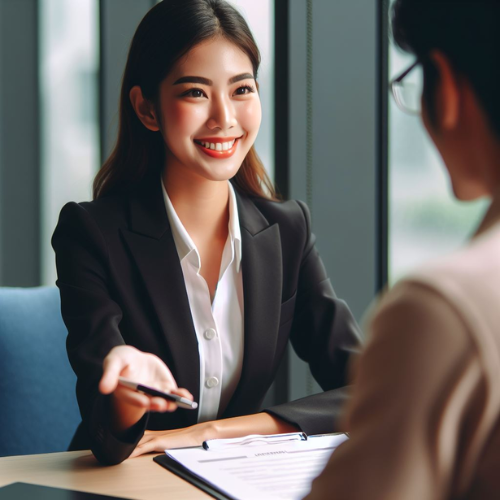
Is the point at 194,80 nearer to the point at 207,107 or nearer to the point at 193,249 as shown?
the point at 207,107

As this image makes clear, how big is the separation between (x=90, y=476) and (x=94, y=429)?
0.32 ft

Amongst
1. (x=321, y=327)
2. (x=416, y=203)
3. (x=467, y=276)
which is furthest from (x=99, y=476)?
(x=416, y=203)

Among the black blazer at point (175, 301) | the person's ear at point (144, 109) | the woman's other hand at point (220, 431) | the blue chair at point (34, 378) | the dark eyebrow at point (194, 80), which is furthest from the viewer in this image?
the blue chair at point (34, 378)

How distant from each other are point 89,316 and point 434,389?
1076 millimetres

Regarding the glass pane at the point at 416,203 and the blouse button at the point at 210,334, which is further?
the glass pane at the point at 416,203

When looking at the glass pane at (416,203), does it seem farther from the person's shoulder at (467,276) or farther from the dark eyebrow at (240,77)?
the person's shoulder at (467,276)

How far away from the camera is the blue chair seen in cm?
176

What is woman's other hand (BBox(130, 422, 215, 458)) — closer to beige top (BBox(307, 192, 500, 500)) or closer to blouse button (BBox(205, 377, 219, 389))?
blouse button (BBox(205, 377, 219, 389))

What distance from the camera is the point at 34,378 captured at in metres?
1.79

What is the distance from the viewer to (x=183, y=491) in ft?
3.33

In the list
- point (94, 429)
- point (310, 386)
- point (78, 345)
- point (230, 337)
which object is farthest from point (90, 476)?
point (310, 386)

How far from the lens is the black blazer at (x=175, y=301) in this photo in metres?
1.42

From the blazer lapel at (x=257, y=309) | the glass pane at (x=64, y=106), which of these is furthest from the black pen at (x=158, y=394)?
the glass pane at (x=64, y=106)

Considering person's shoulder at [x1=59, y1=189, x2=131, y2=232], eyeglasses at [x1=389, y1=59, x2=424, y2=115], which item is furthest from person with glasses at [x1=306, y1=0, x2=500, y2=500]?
person's shoulder at [x1=59, y1=189, x2=131, y2=232]
